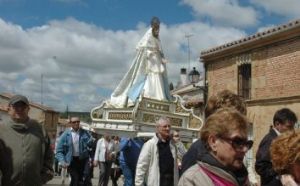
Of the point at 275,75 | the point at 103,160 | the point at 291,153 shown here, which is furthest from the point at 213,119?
the point at 275,75

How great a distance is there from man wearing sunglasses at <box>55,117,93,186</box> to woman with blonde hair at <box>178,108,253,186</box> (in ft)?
24.4

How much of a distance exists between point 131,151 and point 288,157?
645 centimetres

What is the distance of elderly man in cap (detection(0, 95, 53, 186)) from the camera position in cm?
562

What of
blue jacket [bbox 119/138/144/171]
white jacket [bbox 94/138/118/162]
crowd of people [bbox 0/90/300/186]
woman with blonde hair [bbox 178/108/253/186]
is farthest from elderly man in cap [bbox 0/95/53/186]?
white jacket [bbox 94/138/118/162]

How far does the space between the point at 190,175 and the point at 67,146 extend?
7672mm

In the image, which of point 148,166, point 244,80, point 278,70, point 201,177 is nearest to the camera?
point 201,177

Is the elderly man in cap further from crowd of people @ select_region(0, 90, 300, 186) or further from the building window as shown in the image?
the building window

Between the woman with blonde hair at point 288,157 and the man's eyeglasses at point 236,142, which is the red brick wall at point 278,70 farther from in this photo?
the man's eyeglasses at point 236,142

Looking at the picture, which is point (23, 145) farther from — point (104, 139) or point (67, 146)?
point (104, 139)

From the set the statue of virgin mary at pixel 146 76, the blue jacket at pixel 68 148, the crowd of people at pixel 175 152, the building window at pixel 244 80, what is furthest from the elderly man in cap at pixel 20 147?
the building window at pixel 244 80

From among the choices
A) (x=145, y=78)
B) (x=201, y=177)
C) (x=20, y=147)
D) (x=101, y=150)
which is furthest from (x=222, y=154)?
(x=101, y=150)

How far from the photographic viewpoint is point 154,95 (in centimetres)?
1113

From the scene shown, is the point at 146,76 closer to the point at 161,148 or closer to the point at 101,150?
the point at 101,150

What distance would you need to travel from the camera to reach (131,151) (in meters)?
9.93
